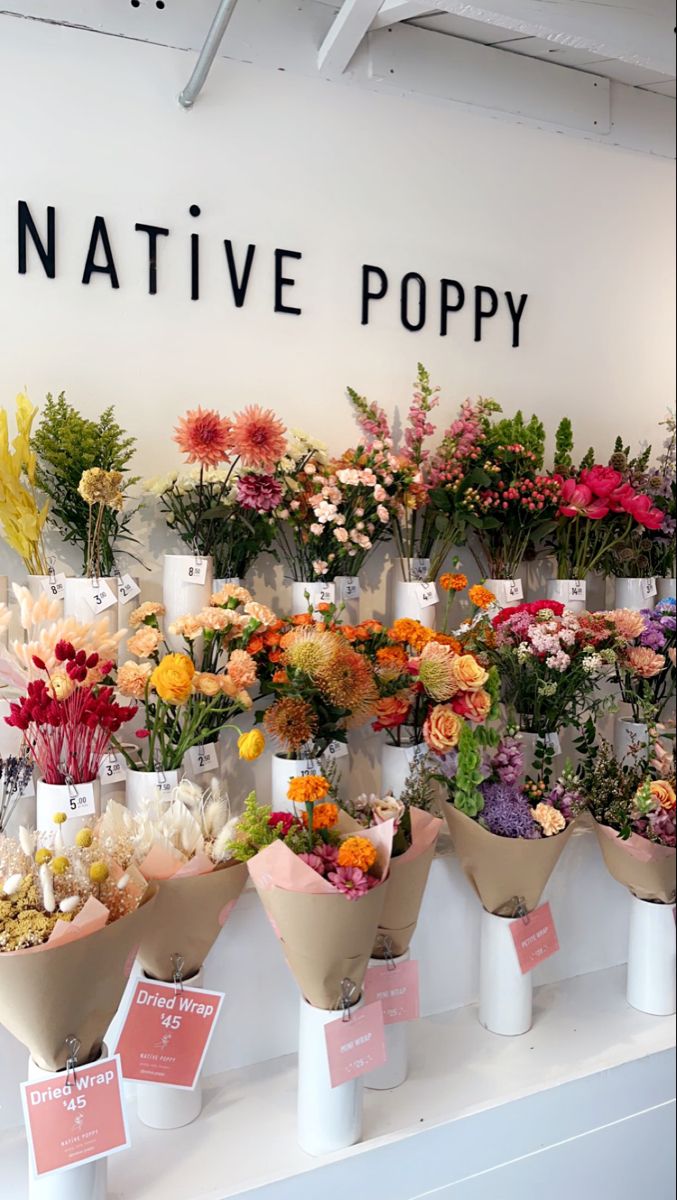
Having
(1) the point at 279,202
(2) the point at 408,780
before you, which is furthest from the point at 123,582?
(1) the point at 279,202

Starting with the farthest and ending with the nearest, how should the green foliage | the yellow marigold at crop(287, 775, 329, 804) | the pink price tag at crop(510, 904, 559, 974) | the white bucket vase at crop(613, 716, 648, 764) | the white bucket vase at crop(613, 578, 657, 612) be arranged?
the white bucket vase at crop(613, 578, 657, 612)
the white bucket vase at crop(613, 716, 648, 764)
the pink price tag at crop(510, 904, 559, 974)
the green foliage
the yellow marigold at crop(287, 775, 329, 804)

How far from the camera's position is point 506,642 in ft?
5.59

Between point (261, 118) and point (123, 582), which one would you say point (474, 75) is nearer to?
point (261, 118)

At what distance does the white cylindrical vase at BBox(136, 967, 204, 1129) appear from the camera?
1.40 metres

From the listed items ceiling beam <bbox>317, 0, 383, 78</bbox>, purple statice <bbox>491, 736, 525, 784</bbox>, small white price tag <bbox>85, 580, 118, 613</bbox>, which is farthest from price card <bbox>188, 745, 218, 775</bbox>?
ceiling beam <bbox>317, 0, 383, 78</bbox>

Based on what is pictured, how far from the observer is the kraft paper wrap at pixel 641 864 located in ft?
5.65

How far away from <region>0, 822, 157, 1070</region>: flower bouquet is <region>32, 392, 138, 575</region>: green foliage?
58 centimetres

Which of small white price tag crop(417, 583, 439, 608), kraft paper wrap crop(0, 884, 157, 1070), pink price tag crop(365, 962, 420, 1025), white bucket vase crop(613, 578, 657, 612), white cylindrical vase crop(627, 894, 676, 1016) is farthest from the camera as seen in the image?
white bucket vase crop(613, 578, 657, 612)

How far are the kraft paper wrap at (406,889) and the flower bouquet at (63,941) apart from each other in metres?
0.41

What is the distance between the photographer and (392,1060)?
1510 mm

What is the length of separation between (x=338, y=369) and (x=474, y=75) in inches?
30.7

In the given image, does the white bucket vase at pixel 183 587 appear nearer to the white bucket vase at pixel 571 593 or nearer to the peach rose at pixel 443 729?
the peach rose at pixel 443 729

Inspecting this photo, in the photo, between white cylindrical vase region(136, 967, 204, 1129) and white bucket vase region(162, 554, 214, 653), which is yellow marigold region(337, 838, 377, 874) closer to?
white cylindrical vase region(136, 967, 204, 1129)

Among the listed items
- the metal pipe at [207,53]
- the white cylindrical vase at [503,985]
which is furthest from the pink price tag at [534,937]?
the metal pipe at [207,53]
